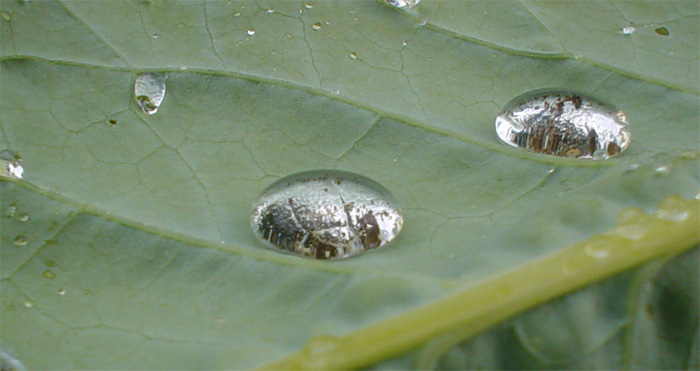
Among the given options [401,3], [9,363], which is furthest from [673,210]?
[9,363]

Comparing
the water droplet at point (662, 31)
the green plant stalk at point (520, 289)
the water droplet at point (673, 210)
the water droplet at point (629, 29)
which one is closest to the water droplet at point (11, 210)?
the green plant stalk at point (520, 289)

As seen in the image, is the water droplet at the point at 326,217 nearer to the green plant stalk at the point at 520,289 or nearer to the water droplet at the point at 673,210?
the green plant stalk at the point at 520,289

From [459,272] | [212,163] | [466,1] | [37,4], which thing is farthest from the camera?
[466,1]

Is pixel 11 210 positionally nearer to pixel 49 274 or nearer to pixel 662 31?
pixel 49 274

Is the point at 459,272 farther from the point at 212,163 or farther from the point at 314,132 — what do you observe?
the point at 212,163

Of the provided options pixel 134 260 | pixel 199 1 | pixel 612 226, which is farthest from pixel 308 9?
pixel 612 226

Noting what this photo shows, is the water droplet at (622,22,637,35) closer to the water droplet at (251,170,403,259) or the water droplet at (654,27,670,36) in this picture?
the water droplet at (654,27,670,36)
